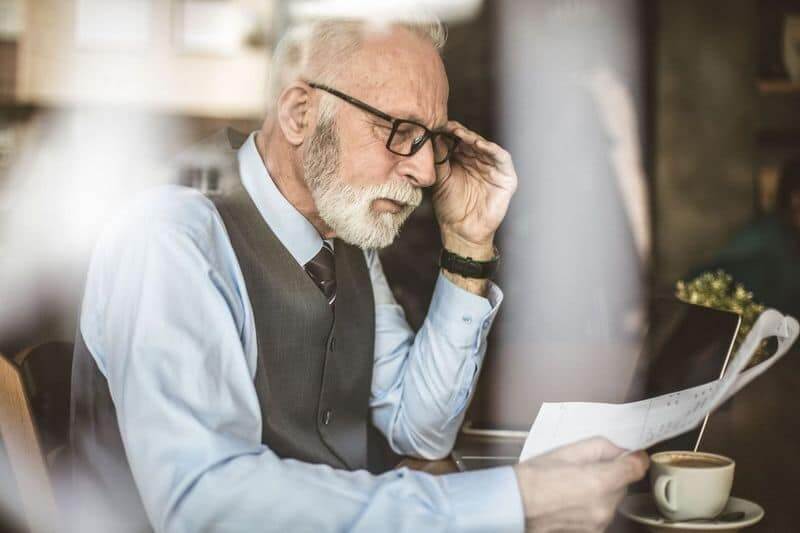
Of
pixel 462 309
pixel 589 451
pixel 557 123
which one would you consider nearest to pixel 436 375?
pixel 462 309

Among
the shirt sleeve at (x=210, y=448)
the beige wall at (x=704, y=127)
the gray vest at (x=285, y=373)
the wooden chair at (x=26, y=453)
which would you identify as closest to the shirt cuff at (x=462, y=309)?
the gray vest at (x=285, y=373)

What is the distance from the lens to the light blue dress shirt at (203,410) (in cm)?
83

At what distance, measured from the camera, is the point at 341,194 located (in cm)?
118

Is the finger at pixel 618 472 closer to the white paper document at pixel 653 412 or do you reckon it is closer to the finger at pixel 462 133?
the white paper document at pixel 653 412

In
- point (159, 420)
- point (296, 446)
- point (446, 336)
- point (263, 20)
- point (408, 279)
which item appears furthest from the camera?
point (263, 20)

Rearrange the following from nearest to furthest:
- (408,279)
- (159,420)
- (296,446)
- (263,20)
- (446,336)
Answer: (159,420), (296,446), (446,336), (408,279), (263,20)

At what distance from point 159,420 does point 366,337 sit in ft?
1.69

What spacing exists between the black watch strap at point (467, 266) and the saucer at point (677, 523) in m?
0.49

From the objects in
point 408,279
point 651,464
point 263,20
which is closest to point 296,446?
point 651,464

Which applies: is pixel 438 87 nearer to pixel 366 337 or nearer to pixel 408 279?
pixel 366 337

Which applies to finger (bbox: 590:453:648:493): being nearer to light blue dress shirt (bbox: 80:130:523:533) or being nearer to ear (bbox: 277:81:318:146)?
light blue dress shirt (bbox: 80:130:523:533)

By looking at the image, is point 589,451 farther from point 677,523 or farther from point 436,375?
point 436,375

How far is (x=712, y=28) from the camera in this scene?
4.33 m

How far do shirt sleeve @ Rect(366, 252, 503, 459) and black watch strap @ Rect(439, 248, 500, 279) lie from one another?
0.02 m
